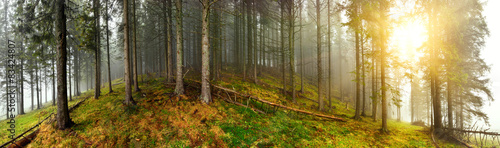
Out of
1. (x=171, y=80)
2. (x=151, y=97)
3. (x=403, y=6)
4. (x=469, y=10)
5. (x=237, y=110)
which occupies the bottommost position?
(x=237, y=110)

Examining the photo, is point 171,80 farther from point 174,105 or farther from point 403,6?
point 403,6

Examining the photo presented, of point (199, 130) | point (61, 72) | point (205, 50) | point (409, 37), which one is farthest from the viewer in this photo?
point (409, 37)

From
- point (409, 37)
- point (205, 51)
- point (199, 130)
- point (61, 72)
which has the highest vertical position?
point (409, 37)

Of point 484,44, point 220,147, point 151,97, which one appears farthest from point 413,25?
point 151,97

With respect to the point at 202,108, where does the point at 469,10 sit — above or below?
above

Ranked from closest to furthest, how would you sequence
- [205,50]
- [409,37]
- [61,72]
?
Result: [61,72]
[205,50]
[409,37]

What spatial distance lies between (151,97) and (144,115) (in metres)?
2.06

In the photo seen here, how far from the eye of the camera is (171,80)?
38.1ft

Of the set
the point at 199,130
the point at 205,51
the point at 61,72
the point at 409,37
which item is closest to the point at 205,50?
the point at 205,51

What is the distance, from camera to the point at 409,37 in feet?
29.1

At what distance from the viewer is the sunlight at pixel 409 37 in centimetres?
827

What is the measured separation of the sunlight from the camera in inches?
326

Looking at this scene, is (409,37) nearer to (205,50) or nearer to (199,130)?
(205,50)

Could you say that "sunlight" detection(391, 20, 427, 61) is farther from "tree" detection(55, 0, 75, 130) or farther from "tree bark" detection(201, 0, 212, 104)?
"tree" detection(55, 0, 75, 130)
